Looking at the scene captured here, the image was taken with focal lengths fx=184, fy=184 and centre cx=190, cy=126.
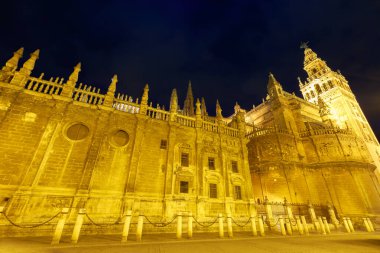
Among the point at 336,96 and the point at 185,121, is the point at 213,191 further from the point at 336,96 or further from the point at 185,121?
the point at 336,96

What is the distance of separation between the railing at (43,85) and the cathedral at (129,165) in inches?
2.9

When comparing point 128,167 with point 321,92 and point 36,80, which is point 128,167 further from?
point 321,92

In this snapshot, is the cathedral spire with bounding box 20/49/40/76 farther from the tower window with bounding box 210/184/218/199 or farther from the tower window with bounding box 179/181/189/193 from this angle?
the tower window with bounding box 210/184/218/199

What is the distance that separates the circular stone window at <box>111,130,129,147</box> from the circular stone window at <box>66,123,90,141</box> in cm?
202

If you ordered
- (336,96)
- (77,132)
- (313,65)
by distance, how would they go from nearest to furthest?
(77,132), (336,96), (313,65)

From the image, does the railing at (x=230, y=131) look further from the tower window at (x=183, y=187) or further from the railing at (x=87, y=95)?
the railing at (x=87, y=95)

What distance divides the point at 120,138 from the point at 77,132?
125 inches

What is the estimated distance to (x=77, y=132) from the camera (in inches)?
565

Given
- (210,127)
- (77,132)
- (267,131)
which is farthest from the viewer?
(267,131)

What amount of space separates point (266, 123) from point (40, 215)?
3549cm

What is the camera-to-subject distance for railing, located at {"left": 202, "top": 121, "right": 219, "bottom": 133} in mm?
19906

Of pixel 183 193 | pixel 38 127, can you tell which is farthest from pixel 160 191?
pixel 38 127

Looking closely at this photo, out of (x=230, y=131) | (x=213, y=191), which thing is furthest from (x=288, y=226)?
(x=230, y=131)

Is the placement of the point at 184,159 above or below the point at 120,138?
below
